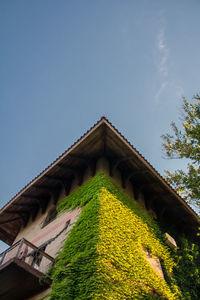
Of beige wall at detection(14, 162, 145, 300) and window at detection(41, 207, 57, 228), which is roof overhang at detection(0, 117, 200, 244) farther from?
window at detection(41, 207, 57, 228)

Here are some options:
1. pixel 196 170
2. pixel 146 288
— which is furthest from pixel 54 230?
pixel 196 170

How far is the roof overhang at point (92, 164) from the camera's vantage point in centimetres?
957

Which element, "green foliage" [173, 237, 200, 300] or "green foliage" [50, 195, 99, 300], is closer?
"green foliage" [50, 195, 99, 300]

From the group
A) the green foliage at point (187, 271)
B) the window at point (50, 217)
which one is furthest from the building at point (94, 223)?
the green foliage at point (187, 271)

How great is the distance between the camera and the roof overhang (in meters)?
9.57

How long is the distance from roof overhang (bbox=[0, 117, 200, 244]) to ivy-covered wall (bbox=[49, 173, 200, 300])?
1343 millimetres

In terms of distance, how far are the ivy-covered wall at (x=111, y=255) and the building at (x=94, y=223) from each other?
3cm

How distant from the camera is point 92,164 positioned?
10430mm

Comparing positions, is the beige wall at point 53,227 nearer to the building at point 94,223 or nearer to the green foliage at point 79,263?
the building at point 94,223

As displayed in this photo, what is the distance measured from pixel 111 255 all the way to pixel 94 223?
112cm

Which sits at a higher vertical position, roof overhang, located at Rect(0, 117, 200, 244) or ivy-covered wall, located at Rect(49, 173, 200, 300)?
roof overhang, located at Rect(0, 117, 200, 244)

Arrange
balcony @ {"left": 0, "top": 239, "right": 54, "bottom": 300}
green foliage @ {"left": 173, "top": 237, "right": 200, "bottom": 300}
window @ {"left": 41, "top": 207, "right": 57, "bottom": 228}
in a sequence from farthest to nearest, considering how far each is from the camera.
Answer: window @ {"left": 41, "top": 207, "right": 57, "bottom": 228} → green foliage @ {"left": 173, "top": 237, "right": 200, "bottom": 300} → balcony @ {"left": 0, "top": 239, "right": 54, "bottom": 300}

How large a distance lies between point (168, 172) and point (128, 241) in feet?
23.2

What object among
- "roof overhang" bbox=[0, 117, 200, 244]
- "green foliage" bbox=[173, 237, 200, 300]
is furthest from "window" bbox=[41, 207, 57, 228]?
"green foliage" bbox=[173, 237, 200, 300]
